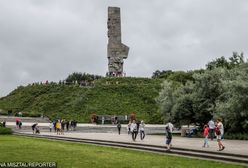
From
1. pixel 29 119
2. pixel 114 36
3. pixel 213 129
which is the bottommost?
pixel 213 129

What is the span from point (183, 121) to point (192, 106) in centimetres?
201

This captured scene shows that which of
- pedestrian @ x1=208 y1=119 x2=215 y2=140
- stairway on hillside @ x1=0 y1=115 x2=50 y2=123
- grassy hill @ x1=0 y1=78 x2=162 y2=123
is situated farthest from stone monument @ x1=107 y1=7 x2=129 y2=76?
pedestrian @ x1=208 y1=119 x2=215 y2=140

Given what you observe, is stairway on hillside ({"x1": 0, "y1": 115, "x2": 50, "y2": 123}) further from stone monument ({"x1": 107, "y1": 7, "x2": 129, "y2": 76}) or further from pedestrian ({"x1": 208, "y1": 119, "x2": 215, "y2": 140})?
pedestrian ({"x1": 208, "y1": 119, "x2": 215, "y2": 140})

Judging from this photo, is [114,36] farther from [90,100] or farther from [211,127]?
[211,127]

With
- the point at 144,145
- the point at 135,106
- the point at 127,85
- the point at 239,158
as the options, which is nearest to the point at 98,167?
the point at 239,158

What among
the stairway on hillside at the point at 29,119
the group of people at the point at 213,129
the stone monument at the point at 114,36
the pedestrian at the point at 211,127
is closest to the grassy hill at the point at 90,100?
the stairway on hillside at the point at 29,119

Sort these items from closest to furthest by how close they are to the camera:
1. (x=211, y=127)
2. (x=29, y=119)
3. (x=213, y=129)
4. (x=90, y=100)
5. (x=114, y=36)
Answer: (x=211, y=127), (x=213, y=129), (x=29, y=119), (x=90, y=100), (x=114, y=36)

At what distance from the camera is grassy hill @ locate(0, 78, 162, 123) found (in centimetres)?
6000

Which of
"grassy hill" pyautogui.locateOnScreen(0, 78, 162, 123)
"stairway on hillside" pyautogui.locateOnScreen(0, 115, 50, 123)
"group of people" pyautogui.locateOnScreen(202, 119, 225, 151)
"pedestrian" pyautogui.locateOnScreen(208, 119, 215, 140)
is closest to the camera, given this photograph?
"group of people" pyautogui.locateOnScreen(202, 119, 225, 151)

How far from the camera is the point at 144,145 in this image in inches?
1006

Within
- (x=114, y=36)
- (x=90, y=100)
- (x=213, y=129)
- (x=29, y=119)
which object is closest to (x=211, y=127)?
(x=213, y=129)

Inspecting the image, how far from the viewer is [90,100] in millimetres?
63688

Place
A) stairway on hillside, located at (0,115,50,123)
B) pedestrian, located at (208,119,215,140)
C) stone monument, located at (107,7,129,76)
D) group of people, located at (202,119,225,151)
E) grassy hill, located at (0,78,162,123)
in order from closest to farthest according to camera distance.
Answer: group of people, located at (202,119,225,151) → pedestrian, located at (208,119,215,140) → stairway on hillside, located at (0,115,50,123) → grassy hill, located at (0,78,162,123) → stone monument, located at (107,7,129,76)

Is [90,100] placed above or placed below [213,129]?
above
